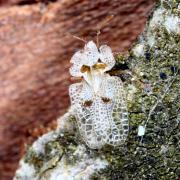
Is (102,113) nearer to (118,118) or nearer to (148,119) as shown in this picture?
(118,118)

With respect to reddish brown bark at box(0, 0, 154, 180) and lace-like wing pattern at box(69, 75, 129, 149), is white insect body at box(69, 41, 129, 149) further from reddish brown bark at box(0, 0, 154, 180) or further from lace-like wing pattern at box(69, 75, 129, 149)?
reddish brown bark at box(0, 0, 154, 180)

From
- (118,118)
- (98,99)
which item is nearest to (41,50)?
(98,99)

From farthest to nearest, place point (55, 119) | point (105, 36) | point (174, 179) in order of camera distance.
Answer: point (55, 119)
point (105, 36)
point (174, 179)

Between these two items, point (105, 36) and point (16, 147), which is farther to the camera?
point (16, 147)

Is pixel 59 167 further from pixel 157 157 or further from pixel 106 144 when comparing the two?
pixel 157 157

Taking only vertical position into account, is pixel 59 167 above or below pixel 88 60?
below

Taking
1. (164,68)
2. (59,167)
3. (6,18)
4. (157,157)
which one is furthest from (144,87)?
(6,18)
